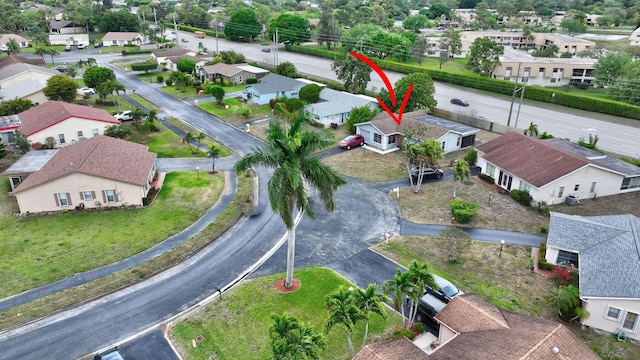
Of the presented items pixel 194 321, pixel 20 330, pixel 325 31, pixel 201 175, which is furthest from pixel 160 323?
pixel 325 31

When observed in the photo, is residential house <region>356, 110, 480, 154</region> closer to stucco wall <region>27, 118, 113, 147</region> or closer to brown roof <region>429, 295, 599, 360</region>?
brown roof <region>429, 295, 599, 360</region>

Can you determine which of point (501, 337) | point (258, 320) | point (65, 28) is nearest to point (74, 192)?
point (258, 320)

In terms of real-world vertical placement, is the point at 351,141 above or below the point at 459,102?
below

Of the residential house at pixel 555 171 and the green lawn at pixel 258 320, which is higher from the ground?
the residential house at pixel 555 171

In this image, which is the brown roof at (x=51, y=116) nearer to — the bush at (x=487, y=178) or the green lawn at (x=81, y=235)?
the green lawn at (x=81, y=235)

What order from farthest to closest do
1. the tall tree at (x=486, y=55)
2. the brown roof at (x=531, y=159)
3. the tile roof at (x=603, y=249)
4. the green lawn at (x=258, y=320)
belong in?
the tall tree at (x=486, y=55), the brown roof at (x=531, y=159), the tile roof at (x=603, y=249), the green lawn at (x=258, y=320)

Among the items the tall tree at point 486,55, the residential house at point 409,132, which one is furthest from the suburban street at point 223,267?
the tall tree at point 486,55

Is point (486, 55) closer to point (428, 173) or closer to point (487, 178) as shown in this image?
point (487, 178)

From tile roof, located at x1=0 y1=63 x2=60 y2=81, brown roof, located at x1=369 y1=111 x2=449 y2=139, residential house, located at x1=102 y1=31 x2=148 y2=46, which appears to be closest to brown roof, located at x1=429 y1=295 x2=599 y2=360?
brown roof, located at x1=369 y1=111 x2=449 y2=139
